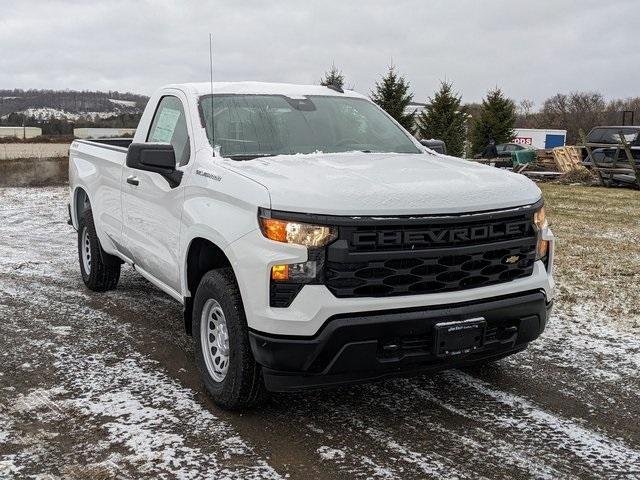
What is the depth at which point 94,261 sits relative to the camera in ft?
21.6

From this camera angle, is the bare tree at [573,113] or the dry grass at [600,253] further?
the bare tree at [573,113]

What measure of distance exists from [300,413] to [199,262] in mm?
1104

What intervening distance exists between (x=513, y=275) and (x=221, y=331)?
1.70 m

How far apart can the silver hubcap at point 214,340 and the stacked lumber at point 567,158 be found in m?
20.7

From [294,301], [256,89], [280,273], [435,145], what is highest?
[256,89]

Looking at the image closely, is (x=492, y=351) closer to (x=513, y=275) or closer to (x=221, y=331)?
(x=513, y=275)

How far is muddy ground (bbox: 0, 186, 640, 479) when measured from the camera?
3.29m

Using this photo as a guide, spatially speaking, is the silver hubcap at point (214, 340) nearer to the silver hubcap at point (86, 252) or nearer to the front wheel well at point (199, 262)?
the front wheel well at point (199, 262)

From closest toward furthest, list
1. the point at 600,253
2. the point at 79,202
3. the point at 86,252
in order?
the point at 86,252, the point at 79,202, the point at 600,253

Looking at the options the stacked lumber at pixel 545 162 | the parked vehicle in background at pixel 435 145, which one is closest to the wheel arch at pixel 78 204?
the parked vehicle in background at pixel 435 145

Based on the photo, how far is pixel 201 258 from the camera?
406cm

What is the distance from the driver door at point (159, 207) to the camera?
4414 mm

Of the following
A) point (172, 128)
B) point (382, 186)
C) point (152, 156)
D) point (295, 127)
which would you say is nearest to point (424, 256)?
point (382, 186)

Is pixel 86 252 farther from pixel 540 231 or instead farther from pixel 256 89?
pixel 540 231
